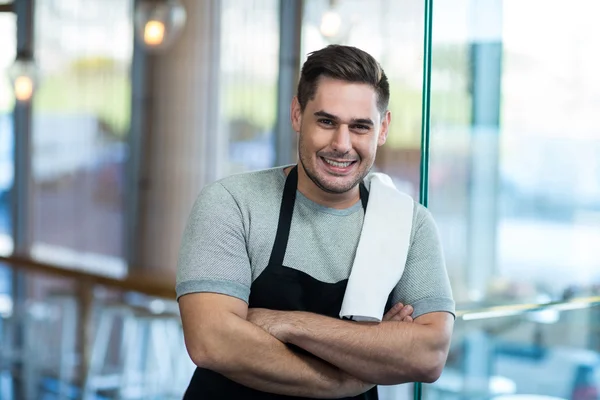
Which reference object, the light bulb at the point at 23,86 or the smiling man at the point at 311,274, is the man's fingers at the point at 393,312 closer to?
the smiling man at the point at 311,274

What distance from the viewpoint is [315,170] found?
1417 mm

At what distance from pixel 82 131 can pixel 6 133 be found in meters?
0.70

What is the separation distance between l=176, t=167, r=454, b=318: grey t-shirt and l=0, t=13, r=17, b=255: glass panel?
509 cm

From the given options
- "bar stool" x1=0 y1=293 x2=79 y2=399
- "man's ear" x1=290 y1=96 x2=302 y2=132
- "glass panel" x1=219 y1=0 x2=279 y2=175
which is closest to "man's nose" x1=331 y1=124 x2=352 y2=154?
"man's ear" x1=290 y1=96 x2=302 y2=132

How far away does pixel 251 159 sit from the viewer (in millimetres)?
5227

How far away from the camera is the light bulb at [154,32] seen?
3.64 metres

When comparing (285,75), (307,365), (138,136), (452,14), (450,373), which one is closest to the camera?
(307,365)

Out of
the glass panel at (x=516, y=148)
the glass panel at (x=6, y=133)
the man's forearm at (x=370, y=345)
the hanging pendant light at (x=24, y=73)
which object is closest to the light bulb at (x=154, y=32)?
the hanging pendant light at (x=24, y=73)

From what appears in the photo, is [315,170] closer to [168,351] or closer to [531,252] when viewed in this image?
[531,252]

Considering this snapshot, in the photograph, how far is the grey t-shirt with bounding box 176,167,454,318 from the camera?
4.61 feet

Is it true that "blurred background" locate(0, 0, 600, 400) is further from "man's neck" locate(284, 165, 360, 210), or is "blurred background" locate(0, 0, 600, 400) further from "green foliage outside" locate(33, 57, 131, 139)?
"man's neck" locate(284, 165, 360, 210)

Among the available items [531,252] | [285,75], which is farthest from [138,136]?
[531,252]

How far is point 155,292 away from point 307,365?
2.96 m

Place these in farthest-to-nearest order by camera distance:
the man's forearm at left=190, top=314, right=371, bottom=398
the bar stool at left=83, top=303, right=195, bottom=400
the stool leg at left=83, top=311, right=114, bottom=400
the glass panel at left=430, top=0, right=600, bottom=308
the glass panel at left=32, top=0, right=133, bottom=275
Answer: the glass panel at left=32, top=0, right=133, bottom=275 → the stool leg at left=83, top=311, right=114, bottom=400 → the bar stool at left=83, top=303, right=195, bottom=400 → the glass panel at left=430, top=0, right=600, bottom=308 → the man's forearm at left=190, top=314, right=371, bottom=398
